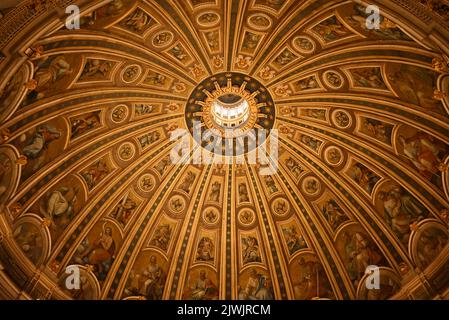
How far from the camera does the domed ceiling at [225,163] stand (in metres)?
14.8

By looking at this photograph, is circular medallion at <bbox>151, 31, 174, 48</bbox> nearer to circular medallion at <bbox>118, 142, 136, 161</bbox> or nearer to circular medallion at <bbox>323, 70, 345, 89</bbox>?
circular medallion at <bbox>118, 142, 136, 161</bbox>

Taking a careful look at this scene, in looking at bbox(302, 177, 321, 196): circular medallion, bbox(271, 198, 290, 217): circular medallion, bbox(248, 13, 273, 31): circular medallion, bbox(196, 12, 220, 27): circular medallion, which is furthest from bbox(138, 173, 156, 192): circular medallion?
bbox(248, 13, 273, 31): circular medallion

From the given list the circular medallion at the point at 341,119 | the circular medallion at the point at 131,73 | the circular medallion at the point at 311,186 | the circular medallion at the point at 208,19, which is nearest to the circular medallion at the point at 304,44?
the circular medallion at the point at 341,119

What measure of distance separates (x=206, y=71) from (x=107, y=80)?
11.9 ft

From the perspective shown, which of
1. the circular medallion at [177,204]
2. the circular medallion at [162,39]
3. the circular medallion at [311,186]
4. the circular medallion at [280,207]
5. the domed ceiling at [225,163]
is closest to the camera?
the domed ceiling at [225,163]

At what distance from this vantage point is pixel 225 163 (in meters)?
20.8

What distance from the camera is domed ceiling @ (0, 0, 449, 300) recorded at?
14.8m

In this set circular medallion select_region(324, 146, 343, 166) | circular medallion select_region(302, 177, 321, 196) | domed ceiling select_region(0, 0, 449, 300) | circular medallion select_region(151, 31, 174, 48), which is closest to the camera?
domed ceiling select_region(0, 0, 449, 300)

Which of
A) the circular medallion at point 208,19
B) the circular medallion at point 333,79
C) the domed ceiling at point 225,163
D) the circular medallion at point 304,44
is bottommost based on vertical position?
the domed ceiling at point 225,163

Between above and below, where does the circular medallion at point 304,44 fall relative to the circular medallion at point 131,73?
above

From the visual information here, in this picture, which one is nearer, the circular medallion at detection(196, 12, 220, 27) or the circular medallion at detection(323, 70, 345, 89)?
the circular medallion at detection(196, 12, 220, 27)

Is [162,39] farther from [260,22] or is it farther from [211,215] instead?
[211,215]

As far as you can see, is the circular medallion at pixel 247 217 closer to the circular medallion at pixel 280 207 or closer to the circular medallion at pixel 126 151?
the circular medallion at pixel 280 207
